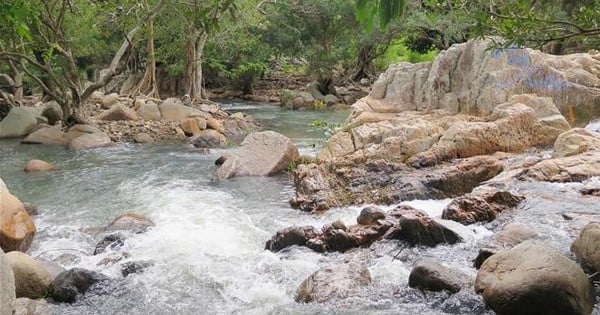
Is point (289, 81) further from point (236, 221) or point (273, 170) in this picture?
point (236, 221)

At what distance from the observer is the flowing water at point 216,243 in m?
5.86

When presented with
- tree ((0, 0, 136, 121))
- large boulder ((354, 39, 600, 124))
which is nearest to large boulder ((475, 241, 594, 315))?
large boulder ((354, 39, 600, 124))

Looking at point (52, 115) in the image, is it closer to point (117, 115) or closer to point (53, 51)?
point (117, 115)

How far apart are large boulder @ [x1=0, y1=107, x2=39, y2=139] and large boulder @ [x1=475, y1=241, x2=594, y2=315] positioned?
16125mm

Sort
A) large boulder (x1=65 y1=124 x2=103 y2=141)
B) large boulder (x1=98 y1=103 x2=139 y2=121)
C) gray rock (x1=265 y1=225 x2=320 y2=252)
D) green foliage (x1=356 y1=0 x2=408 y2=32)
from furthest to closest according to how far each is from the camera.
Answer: large boulder (x1=98 y1=103 x2=139 y2=121)
large boulder (x1=65 y1=124 x2=103 y2=141)
gray rock (x1=265 y1=225 x2=320 y2=252)
green foliage (x1=356 y1=0 x2=408 y2=32)

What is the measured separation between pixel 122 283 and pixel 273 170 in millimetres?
5975

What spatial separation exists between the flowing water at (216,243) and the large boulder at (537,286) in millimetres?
252

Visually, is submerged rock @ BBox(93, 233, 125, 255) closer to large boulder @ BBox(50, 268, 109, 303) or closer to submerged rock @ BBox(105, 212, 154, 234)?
submerged rock @ BBox(105, 212, 154, 234)

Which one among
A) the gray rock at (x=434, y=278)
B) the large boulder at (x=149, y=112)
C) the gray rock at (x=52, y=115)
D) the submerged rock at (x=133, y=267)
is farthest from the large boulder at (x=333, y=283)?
the gray rock at (x=52, y=115)

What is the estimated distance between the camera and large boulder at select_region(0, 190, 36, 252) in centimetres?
719

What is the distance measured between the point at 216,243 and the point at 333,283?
2.26 meters

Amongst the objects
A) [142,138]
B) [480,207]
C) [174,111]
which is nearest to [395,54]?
[174,111]

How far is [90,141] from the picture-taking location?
16.0 meters

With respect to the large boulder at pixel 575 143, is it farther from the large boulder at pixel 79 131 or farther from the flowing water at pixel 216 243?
the large boulder at pixel 79 131
